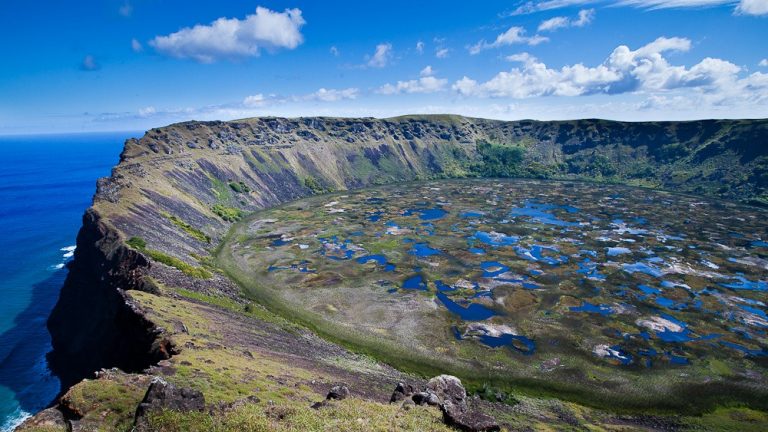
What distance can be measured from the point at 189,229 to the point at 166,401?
407 feet

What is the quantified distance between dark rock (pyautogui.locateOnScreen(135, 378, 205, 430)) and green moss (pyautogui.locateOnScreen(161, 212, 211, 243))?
117m

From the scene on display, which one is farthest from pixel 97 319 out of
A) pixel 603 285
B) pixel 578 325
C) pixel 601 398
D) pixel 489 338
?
pixel 603 285

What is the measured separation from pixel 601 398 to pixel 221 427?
6445 centimetres

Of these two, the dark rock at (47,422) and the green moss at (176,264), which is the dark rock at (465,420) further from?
the green moss at (176,264)

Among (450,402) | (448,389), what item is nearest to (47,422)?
(450,402)

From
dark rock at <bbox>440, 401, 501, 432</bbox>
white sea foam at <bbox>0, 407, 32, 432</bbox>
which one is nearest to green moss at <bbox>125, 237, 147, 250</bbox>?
white sea foam at <bbox>0, 407, 32, 432</bbox>

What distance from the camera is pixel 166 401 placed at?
34375 millimetres

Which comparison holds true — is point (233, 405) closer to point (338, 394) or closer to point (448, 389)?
point (338, 394)

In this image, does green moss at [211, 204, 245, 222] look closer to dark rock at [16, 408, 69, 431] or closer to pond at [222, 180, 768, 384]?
pond at [222, 180, 768, 384]

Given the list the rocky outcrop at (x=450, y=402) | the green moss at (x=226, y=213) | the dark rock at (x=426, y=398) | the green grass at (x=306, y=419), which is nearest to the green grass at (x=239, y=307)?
the rocky outcrop at (x=450, y=402)

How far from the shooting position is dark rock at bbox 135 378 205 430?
111ft

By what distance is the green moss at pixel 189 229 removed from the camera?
143 metres

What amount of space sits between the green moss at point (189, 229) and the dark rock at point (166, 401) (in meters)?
117

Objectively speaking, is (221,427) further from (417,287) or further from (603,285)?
(603,285)
